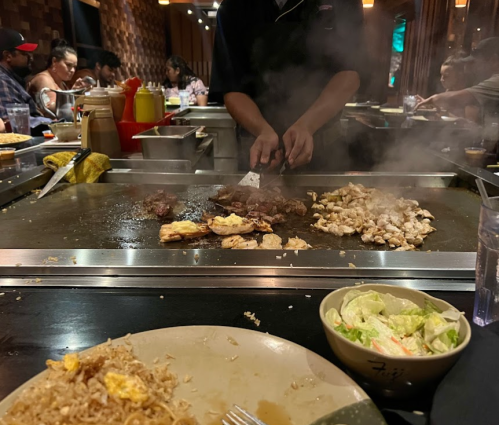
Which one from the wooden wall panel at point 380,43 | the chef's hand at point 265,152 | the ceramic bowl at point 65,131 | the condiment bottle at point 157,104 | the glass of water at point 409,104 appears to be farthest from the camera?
the wooden wall panel at point 380,43

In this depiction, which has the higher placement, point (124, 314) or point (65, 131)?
point (65, 131)

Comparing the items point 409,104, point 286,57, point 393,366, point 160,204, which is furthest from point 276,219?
point 409,104

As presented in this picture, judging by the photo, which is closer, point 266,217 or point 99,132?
point 266,217

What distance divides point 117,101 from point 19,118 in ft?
4.34

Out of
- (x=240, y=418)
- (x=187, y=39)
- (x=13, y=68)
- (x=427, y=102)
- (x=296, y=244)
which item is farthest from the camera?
(x=187, y=39)

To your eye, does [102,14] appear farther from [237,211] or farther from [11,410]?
[11,410]

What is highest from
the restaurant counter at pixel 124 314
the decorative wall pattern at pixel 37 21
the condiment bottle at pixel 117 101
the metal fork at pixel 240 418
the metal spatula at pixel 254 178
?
the decorative wall pattern at pixel 37 21

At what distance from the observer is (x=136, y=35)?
1207cm

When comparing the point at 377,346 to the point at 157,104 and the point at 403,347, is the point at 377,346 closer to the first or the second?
the point at 403,347

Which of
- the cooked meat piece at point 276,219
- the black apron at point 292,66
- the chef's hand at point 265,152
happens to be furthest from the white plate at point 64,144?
the cooked meat piece at point 276,219

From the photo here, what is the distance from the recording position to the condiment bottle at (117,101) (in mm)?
3350

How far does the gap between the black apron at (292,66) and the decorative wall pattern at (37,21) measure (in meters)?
5.10

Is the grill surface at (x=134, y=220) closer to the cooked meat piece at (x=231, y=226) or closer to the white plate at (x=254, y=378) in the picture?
the cooked meat piece at (x=231, y=226)

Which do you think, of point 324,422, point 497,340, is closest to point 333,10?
point 497,340
